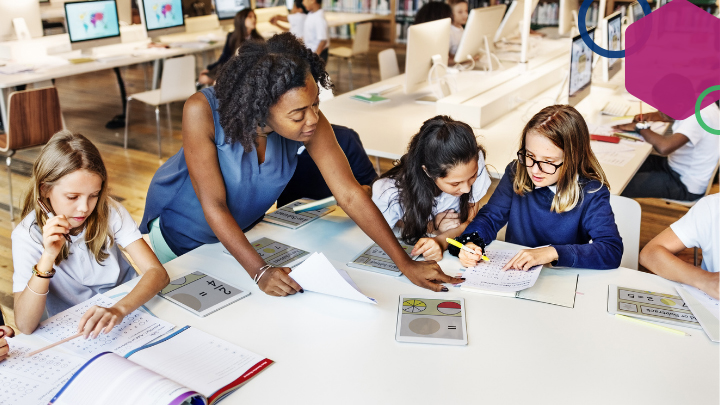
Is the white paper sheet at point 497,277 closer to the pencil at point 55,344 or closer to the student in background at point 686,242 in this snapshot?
the student in background at point 686,242

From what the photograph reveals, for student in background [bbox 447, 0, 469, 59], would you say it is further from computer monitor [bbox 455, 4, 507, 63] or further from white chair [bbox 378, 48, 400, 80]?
computer monitor [bbox 455, 4, 507, 63]

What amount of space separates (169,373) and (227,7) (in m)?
5.83

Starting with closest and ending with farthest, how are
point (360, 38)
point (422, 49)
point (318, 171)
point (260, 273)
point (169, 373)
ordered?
1. point (169, 373)
2. point (260, 273)
3. point (318, 171)
4. point (422, 49)
5. point (360, 38)

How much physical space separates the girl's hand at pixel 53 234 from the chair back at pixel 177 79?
131 inches

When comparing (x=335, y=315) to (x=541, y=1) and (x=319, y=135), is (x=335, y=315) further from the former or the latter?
(x=541, y=1)

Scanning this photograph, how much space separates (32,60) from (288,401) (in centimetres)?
449

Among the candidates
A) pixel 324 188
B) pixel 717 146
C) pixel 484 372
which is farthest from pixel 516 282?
pixel 717 146

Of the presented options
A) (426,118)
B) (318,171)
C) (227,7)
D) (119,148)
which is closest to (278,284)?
(318,171)

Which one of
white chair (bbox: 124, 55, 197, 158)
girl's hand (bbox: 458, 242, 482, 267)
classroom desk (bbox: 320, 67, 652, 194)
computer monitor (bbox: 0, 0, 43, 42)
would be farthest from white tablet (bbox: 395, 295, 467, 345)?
computer monitor (bbox: 0, 0, 43, 42)

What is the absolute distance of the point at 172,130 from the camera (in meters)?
5.25

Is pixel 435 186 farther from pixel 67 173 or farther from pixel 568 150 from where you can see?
pixel 67 173

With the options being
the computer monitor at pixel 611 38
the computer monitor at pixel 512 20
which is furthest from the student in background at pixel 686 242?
the computer monitor at pixel 512 20

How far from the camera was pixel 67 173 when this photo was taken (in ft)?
4.91

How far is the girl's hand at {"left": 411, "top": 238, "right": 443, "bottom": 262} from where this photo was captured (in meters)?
1.71
